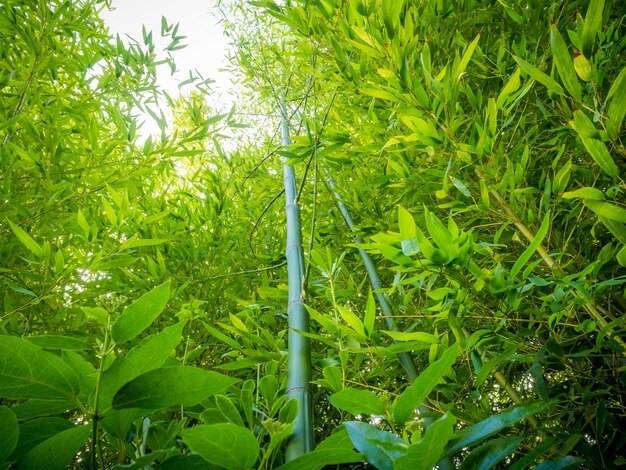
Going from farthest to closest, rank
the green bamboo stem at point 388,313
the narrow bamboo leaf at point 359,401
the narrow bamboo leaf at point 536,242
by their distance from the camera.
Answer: the green bamboo stem at point 388,313, the narrow bamboo leaf at point 536,242, the narrow bamboo leaf at point 359,401

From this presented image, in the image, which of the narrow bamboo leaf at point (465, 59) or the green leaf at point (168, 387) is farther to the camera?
the narrow bamboo leaf at point (465, 59)

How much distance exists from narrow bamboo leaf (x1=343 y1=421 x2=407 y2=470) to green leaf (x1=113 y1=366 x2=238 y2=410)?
13cm

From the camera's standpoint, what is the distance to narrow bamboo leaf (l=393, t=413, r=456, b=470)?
1.07 feet

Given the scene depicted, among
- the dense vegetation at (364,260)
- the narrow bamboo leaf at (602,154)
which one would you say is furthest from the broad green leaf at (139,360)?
the narrow bamboo leaf at (602,154)

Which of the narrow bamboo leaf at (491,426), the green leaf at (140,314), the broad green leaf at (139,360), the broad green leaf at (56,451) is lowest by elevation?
the narrow bamboo leaf at (491,426)

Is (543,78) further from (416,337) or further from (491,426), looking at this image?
(491,426)

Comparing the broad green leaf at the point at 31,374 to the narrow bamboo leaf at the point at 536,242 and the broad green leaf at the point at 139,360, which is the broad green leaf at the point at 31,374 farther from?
the narrow bamboo leaf at the point at 536,242

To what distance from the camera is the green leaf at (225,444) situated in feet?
1.19

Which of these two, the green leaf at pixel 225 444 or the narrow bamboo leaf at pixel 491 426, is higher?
the green leaf at pixel 225 444

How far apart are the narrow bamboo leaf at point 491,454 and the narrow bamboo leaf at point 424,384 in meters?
0.07

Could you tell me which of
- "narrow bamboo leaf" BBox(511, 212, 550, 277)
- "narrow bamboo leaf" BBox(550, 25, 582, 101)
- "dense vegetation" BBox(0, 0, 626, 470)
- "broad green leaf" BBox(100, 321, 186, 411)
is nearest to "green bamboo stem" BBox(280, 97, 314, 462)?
"dense vegetation" BBox(0, 0, 626, 470)

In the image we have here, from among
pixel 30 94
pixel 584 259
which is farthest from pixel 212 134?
pixel 584 259

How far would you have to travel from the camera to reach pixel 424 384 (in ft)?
1.35

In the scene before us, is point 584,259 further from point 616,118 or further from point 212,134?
point 212,134
